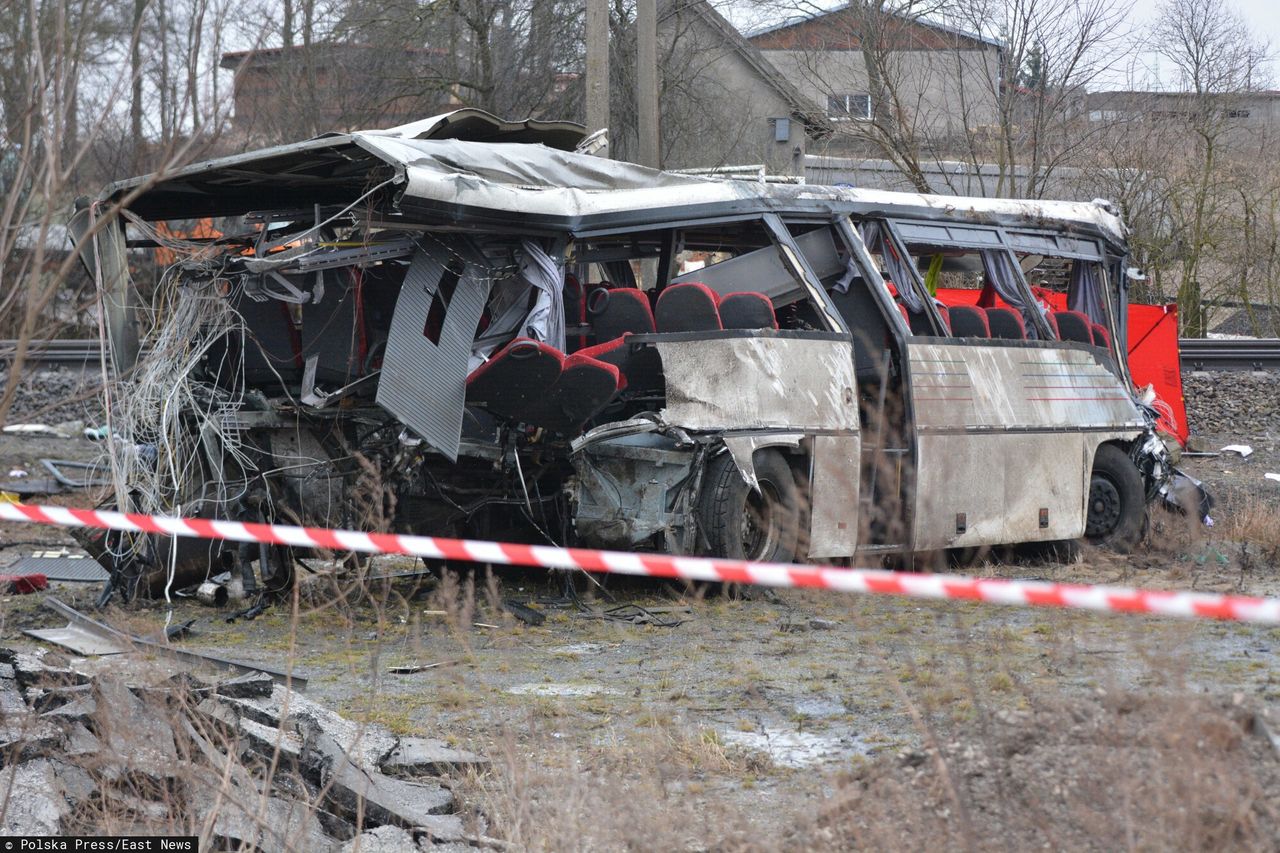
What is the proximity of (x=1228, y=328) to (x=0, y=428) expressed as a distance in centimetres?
2467

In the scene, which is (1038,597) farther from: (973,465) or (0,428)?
(973,465)

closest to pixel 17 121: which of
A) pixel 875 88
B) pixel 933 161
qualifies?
pixel 875 88

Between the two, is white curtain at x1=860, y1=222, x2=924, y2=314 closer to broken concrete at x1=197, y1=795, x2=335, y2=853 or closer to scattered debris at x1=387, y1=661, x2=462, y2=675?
scattered debris at x1=387, y1=661, x2=462, y2=675

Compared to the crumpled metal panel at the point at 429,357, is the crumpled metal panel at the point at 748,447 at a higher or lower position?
lower

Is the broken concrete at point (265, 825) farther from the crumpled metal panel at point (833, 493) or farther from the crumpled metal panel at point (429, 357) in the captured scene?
the crumpled metal panel at point (833, 493)

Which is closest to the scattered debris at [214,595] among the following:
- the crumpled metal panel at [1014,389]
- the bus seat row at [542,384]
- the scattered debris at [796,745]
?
the bus seat row at [542,384]

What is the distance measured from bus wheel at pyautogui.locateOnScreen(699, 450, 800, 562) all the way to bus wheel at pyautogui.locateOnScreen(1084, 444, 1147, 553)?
321 centimetres

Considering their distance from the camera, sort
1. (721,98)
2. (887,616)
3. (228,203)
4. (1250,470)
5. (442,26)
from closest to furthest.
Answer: (887,616) < (228,203) < (1250,470) < (442,26) < (721,98)

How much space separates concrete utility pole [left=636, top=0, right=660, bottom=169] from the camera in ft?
46.2

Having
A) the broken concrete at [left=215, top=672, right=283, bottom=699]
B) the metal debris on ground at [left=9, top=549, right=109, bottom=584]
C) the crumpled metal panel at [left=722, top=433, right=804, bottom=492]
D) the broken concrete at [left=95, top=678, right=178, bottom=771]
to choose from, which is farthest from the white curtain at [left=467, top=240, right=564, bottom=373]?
the metal debris on ground at [left=9, top=549, right=109, bottom=584]

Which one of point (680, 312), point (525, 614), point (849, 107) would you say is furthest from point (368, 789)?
point (849, 107)

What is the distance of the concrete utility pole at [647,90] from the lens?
14.1m

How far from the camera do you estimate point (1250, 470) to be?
15148mm

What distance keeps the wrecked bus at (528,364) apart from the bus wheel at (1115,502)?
1.33m
